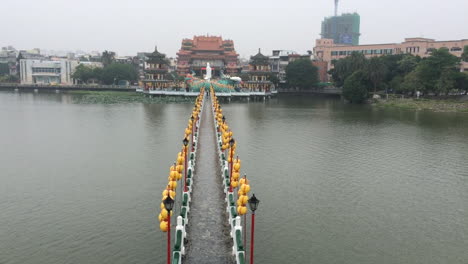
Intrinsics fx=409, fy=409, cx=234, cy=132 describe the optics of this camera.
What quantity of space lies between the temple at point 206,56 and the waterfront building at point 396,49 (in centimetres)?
3047

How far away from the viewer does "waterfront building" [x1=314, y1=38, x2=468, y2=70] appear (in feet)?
320

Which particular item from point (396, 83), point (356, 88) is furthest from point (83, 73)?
point (396, 83)

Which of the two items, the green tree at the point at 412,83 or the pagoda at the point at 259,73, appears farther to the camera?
the pagoda at the point at 259,73

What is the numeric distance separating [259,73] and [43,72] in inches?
2892

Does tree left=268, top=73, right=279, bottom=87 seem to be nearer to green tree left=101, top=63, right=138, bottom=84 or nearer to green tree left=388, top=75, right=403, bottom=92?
green tree left=388, top=75, right=403, bottom=92

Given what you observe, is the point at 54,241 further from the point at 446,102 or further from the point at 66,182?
the point at 446,102

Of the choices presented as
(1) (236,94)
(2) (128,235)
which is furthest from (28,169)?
(1) (236,94)

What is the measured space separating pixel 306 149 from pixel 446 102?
48.5 m

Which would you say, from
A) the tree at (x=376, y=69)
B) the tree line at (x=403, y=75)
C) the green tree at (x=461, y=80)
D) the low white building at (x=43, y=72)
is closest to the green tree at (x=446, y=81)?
the tree line at (x=403, y=75)

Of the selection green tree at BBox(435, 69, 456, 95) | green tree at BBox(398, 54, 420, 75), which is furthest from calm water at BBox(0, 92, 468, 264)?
green tree at BBox(398, 54, 420, 75)

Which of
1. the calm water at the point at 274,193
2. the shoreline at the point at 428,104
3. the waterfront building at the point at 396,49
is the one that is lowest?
the calm water at the point at 274,193

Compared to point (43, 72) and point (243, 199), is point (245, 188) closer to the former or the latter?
point (243, 199)

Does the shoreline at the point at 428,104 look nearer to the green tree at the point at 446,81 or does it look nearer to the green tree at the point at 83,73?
the green tree at the point at 446,81

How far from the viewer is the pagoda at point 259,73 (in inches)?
3932
